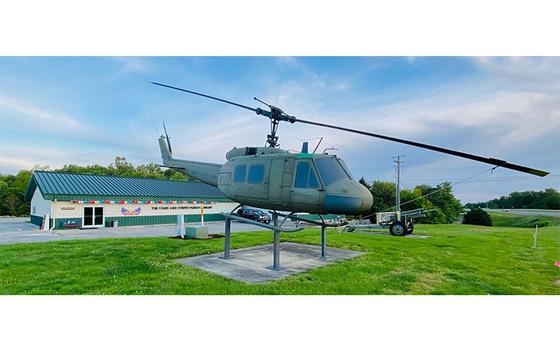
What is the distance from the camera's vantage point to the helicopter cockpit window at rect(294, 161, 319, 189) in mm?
6797

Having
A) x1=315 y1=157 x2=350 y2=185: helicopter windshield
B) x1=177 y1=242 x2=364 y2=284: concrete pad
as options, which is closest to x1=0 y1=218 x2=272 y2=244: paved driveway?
x1=177 y1=242 x2=364 y2=284: concrete pad

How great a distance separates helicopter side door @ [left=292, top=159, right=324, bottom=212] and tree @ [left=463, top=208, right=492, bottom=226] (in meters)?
27.3

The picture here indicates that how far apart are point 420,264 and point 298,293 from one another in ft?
Answer: 13.8

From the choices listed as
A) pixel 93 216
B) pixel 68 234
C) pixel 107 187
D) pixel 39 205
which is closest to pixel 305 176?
pixel 68 234

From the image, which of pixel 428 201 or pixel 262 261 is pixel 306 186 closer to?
pixel 262 261

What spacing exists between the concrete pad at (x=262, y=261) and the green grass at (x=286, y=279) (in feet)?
1.28

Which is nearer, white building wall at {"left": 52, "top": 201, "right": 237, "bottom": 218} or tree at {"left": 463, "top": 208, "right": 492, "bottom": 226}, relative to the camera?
white building wall at {"left": 52, "top": 201, "right": 237, "bottom": 218}

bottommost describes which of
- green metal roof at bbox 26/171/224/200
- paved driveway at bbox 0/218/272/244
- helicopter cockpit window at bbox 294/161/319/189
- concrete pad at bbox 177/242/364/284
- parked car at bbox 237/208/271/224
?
paved driveway at bbox 0/218/272/244

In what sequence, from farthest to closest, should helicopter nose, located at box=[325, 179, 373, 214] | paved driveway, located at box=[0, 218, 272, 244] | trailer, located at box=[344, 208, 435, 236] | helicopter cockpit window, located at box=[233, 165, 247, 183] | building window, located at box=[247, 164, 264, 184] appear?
trailer, located at box=[344, 208, 435, 236] → paved driveway, located at box=[0, 218, 272, 244] → helicopter cockpit window, located at box=[233, 165, 247, 183] → building window, located at box=[247, 164, 264, 184] → helicopter nose, located at box=[325, 179, 373, 214]

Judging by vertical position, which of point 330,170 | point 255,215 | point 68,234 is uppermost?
point 330,170

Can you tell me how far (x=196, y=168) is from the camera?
978cm

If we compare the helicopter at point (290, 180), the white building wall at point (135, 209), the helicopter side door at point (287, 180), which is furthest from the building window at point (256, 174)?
the white building wall at point (135, 209)

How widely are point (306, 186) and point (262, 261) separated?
2.73 meters

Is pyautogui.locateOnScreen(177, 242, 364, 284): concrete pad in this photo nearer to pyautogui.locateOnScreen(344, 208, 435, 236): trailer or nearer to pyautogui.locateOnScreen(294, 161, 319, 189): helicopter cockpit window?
pyautogui.locateOnScreen(294, 161, 319, 189): helicopter cockpit window
